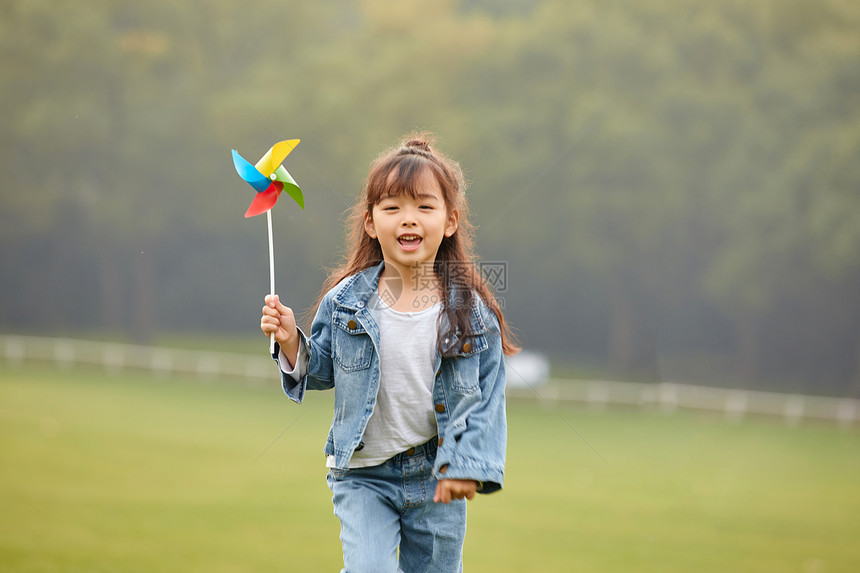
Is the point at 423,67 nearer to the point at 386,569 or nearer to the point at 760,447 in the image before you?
the point at 760,447

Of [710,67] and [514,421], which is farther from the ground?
[710,67]

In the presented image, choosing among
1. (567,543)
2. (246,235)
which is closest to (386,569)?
(567,543)

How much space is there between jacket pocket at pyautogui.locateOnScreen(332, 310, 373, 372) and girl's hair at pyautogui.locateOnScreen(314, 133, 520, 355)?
217 mm

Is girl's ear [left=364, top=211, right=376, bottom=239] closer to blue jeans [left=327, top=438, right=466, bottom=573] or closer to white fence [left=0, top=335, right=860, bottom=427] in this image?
blue jeans [left=327, top=438, right=466, bottom=573]

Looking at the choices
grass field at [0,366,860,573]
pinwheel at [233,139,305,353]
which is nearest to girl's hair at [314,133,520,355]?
pinwheel at [233,139,305,353]

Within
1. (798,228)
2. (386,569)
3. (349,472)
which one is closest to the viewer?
(386,569)

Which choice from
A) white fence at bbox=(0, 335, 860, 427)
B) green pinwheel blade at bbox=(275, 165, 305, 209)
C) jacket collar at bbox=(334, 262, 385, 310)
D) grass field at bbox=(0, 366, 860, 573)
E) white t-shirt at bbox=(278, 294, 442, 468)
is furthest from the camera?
white fence at bbox=(0, 335, 860, 427)

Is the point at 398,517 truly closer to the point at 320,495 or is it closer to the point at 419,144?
the point at 419,144

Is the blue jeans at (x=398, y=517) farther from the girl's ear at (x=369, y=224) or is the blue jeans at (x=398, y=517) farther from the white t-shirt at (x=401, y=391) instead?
the girl's ear at (x=369, y=224)

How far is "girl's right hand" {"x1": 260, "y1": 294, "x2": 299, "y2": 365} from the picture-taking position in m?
2.59

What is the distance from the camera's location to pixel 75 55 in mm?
16266

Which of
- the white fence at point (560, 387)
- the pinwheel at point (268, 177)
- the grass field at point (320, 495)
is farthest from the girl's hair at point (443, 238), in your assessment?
the white fence at point (560, 387)

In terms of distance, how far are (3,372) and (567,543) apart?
11.3m

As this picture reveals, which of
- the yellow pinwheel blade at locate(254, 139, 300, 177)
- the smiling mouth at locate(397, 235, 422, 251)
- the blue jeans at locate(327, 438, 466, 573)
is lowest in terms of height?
the blue jeans at locate(327, 438, 466, 573)
